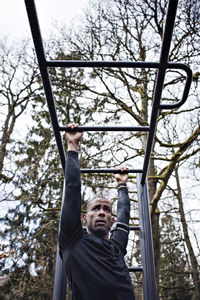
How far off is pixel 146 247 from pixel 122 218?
0.89 ft

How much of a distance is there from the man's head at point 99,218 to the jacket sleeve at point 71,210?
0.25 meters

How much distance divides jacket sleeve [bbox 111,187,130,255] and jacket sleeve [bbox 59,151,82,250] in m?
0.41

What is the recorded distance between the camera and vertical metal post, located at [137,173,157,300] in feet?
5.51

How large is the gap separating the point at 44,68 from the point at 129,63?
0.37 metres

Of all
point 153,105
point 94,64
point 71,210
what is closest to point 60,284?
point 71,210

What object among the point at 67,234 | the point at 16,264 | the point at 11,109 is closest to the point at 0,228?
the point at 16,264

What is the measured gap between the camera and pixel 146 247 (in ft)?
5.90

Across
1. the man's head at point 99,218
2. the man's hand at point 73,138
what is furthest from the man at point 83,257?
the man's head at point 99,218

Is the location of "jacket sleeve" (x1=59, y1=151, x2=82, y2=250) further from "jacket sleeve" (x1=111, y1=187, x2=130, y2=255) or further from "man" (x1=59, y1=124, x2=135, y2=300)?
"jacket sleeve" (x1=111, y1=187, x2=130, y2=255)

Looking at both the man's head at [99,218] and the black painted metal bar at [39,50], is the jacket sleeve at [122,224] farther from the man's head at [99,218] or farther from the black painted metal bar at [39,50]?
the black painted metal bar at [39,50]

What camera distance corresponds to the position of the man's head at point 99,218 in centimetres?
150

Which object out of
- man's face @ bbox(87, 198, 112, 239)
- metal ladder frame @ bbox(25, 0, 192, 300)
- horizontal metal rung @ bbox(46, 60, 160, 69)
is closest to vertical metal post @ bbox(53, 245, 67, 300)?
metal ladder frame @ bbox(25, 0, 192, 300)

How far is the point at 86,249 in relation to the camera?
1253mm

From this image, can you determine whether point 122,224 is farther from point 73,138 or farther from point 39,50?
point 39,50
